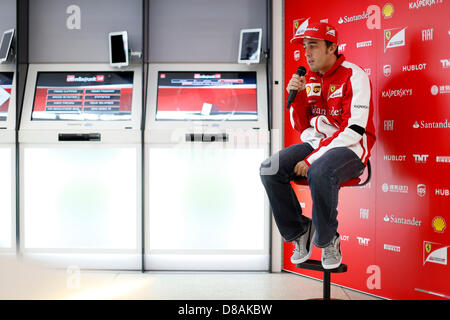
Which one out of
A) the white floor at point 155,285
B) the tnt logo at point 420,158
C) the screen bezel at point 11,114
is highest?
the screen bezel at point 11,114

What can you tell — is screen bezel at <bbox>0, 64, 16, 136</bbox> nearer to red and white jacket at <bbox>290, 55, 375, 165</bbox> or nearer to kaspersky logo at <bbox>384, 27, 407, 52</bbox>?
red and white jacket at <bbox>290, 55, 375, 165</bbox>

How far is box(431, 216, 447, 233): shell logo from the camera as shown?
90.6 inches

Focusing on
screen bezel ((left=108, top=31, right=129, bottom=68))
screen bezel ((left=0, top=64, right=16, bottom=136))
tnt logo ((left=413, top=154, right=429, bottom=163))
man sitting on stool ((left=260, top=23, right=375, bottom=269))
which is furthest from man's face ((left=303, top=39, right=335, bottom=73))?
screen bezel ((left=0, top=64, right=16, bottom=136))

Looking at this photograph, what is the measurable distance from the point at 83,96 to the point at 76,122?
0.22m

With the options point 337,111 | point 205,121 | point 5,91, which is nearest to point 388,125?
point 337,111

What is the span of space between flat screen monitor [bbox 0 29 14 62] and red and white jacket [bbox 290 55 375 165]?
229 cm

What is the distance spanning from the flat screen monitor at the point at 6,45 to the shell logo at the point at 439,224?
125 inches

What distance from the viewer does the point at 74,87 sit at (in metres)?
3.36

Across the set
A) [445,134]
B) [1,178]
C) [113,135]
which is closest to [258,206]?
[113,135]

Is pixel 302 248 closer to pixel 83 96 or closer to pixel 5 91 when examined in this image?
pixel 83 96

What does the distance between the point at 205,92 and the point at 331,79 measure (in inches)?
50.0

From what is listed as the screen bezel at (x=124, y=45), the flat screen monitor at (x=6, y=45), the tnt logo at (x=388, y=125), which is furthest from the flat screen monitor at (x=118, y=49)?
the tnt logo at (x=388, y=125)

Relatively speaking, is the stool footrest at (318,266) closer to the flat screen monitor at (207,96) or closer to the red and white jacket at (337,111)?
the red and white jacket at (337,111)

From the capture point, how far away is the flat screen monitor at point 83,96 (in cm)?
330
